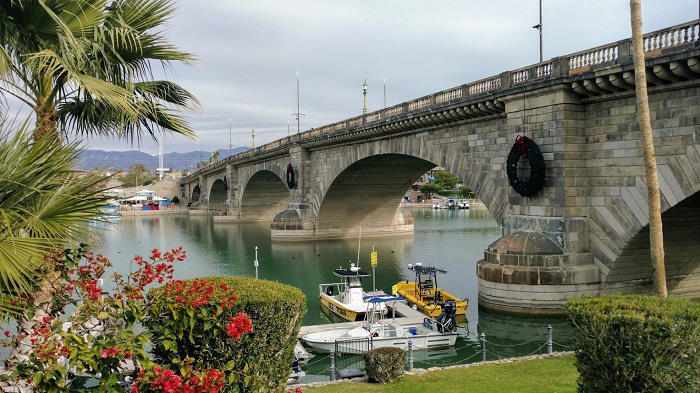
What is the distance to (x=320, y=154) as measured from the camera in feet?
179

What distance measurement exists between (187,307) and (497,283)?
65.2 ft

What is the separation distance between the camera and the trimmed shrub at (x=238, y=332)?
6.33m

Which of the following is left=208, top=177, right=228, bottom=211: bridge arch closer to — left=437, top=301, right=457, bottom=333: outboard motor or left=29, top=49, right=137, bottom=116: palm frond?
left=437, top=301, right=457, bottom=333: outboard motor

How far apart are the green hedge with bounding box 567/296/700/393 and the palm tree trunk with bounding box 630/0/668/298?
548 centimetres

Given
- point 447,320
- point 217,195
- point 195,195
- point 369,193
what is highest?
point 195,195

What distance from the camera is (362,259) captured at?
4559 centimetres

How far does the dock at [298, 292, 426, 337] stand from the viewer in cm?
2162

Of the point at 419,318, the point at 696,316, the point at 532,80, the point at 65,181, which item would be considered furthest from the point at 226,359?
the point at 532,80

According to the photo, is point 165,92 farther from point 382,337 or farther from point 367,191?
point 367,191

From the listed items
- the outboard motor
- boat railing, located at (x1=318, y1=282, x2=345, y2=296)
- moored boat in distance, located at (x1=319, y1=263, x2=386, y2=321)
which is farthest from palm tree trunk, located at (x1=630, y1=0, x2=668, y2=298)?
boat railing, located at (x1=318, y1=282, x2=345, y2=296)

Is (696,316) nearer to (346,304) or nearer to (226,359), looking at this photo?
(226,359)

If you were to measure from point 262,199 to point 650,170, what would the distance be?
254 feet

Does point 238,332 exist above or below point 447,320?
above

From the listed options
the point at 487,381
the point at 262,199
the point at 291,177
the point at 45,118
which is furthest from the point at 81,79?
the point at 262,199
